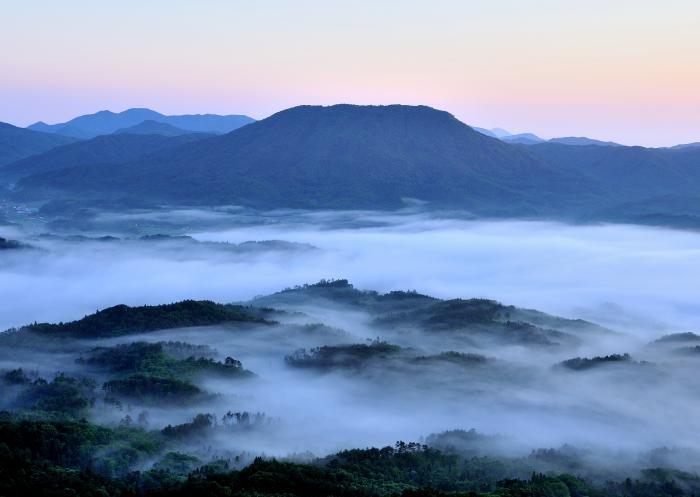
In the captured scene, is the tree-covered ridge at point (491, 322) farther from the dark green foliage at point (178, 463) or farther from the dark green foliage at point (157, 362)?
the dark green foliage at point (178, 463)

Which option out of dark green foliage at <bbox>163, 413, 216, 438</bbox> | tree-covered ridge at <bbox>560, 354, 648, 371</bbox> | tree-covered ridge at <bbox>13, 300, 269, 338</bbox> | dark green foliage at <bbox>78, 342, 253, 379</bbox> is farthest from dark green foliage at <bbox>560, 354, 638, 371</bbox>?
dark green foliage at <bbox>163, 413, 216, 438</bbox>

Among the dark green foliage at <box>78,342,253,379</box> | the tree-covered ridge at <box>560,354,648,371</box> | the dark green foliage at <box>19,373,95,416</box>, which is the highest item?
the dark green foliage at <box>78,342,253,379</box>

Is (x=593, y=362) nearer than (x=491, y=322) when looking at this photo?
Yes

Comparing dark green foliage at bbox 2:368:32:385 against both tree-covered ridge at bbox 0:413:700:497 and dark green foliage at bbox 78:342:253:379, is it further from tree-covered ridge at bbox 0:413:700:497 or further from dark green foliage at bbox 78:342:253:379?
tree-covered ridge at bbox 0:413:700:497

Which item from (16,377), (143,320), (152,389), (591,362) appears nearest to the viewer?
(152,389)

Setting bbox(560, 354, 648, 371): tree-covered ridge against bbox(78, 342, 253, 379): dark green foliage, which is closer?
bbox(78, 342, 253, 379): dark green foliage

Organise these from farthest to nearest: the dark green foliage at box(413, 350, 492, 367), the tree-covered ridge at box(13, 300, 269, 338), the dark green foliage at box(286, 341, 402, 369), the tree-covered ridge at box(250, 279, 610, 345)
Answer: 1. the tree-covered ridge at box(250, 279, 610, 345)
2. the tree-covered ridge at box(13, 300, 269, 338)
3. the dark green foliage at box(413, 350, 492, 367)
4. the dark green foliage at box(286, 341, 402, 369)

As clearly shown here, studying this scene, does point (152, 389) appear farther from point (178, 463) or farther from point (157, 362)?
point (178, 463)

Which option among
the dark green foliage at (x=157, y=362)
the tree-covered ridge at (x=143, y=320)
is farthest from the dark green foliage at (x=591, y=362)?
the tree-covered ridge at (x=143, y=320)

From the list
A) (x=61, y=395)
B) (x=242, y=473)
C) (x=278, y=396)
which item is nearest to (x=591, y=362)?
(x=278, y=396)
